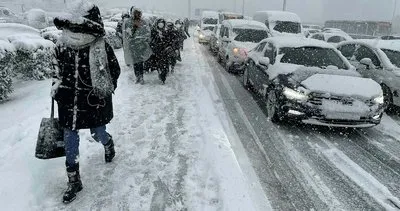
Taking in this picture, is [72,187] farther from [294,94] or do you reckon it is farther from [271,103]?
[271,103]

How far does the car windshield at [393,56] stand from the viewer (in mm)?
8962

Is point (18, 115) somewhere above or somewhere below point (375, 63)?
below

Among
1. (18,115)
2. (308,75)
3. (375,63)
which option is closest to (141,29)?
(18,115)

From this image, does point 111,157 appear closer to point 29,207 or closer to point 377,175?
point 29,207

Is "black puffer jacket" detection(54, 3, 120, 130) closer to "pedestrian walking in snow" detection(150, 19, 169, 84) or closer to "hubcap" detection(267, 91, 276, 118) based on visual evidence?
"hubcap" detection(267, 91, 276, 118)

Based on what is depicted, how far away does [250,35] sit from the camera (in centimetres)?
1423

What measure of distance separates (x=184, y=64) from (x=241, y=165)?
33.0 ft

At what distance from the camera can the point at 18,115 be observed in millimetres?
7180

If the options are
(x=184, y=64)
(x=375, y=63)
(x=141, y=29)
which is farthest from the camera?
(x=184, y=64)

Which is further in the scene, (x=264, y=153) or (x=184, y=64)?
(x=184, y=64)

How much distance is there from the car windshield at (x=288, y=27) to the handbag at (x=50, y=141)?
1603 cm

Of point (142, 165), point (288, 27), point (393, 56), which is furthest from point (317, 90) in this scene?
point (288, 27)

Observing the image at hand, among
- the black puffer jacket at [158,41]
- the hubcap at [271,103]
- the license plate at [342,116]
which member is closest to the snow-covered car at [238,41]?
the black puffer jacket at [158,41]

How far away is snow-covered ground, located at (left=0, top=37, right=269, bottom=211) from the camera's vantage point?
4.08 metres
